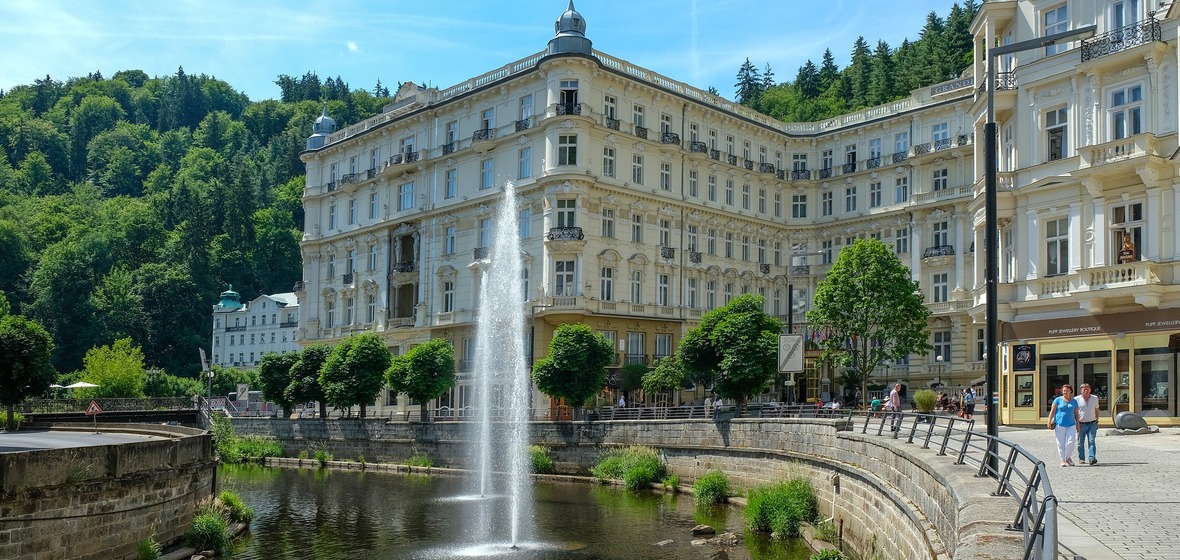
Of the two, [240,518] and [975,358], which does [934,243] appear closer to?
[975,358]

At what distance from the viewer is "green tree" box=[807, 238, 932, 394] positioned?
1997 inches

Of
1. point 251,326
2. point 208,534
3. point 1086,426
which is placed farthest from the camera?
point 251,326

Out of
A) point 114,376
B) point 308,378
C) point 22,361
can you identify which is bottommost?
point 114,376

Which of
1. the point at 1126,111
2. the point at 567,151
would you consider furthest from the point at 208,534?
the point at 567,151

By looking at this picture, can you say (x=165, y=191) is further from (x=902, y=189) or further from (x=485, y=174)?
(x=902, y=189)

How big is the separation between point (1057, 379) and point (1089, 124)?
8217 mm

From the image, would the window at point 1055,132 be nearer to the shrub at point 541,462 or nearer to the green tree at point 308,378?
the shrub at point 541,462

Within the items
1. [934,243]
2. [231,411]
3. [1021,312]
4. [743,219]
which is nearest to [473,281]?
[743,219]

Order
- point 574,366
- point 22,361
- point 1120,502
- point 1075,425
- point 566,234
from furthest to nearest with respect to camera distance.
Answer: point 566,234 < point 574,366 < point 22,361 < point 1075,425 < point 1120,502

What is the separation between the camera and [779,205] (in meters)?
68.9

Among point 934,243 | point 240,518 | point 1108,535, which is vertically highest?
point 934,243

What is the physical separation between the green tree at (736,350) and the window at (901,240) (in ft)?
71.3

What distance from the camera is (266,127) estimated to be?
183m

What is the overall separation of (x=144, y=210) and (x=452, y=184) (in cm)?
9060
